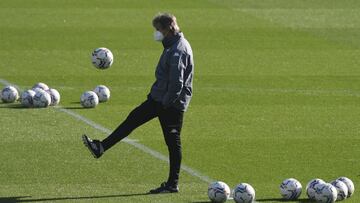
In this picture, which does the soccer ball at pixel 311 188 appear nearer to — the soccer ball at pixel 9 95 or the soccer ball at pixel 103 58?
the soccer ball at pixel 103 58

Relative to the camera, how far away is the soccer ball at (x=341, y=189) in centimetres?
1638

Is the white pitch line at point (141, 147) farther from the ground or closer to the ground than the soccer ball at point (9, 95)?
closer to the ground

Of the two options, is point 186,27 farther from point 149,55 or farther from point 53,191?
point 53,191

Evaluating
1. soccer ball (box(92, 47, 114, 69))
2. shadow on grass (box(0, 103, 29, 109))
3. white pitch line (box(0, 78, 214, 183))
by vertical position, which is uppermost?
soccer ball (box(92, 47, 114, 69))

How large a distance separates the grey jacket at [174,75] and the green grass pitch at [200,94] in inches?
50.4

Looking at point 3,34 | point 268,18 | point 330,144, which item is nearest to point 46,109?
point 330,144

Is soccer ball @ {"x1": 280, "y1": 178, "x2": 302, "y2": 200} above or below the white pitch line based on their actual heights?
below

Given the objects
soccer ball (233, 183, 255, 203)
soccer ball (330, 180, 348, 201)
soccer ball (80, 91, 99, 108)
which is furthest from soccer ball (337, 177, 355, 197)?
soccer ball (80, 91, 99, 108)

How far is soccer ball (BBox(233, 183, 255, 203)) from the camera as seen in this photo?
16.0 metres

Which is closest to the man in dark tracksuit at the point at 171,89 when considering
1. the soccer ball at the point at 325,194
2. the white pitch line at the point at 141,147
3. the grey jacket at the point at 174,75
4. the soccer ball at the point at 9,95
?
the grey jacket at the point at 174,75

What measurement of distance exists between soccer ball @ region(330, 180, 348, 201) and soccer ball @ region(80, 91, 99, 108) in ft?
27.0

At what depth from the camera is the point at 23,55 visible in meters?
30.7

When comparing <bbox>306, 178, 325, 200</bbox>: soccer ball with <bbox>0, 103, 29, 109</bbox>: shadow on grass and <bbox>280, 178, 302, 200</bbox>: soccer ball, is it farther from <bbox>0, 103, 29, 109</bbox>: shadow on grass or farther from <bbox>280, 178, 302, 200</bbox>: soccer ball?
<bbox>0, 103, 29, 109</bbox>: shadow on grass

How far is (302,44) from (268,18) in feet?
13.3
